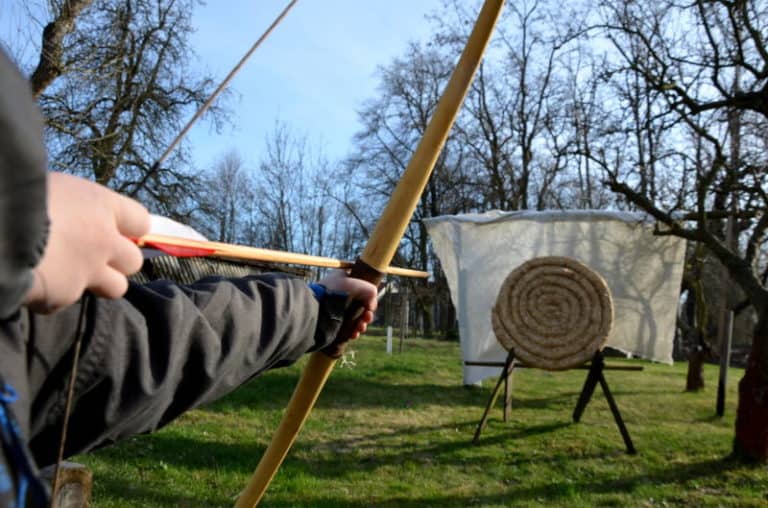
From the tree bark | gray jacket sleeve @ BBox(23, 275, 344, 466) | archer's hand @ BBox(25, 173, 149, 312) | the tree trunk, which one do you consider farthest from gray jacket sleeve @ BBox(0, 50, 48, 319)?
the tree trunk

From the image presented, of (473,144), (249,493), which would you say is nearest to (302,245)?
(473,144)

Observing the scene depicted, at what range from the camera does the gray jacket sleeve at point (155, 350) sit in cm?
62

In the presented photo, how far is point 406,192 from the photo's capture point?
126 cm

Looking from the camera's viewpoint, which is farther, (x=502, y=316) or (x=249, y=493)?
(x=502, y=316)

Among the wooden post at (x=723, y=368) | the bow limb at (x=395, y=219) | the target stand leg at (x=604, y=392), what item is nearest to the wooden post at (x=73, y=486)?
the bow limb at (x=395, y=219)

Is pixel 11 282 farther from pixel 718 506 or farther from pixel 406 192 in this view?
pixel 718 506

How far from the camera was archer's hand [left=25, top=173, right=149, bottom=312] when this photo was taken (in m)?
0.48

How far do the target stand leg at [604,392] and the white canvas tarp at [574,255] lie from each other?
1.54m

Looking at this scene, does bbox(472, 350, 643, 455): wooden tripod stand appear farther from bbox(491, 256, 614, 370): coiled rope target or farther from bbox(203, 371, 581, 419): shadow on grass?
bbox(203, 371, 581, 419): shadow on grass

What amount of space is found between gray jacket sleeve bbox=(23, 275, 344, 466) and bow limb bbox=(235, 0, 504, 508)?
0.87 feet

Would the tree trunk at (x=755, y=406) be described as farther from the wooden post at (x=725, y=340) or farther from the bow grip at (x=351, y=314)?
the bow grip at (x=351, y=314)

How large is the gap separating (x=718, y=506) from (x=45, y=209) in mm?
3886

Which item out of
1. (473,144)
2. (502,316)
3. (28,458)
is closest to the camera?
(28,458)

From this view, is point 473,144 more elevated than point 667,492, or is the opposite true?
point 473,144
